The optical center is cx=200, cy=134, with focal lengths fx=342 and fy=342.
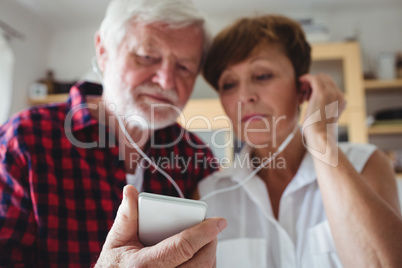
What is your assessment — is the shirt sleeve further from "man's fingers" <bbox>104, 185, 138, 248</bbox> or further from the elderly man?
"man's fingers" <bbox>104, 185, 138, 248</bbox>

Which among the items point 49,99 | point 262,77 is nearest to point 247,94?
point 262,77

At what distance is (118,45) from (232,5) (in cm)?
165

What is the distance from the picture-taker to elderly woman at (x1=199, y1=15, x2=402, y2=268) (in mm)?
583

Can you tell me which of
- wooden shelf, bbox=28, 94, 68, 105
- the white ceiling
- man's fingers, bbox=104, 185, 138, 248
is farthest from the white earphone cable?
wooden shelf, bbox=28, 94, 68, 105

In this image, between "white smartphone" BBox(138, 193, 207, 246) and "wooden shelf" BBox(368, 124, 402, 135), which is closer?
"white smartphone" BBox(138, 193, 207, 246)

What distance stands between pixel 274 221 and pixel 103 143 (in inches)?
15.3

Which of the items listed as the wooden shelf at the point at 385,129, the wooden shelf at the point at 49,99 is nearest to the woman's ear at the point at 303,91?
the wooden shelf at the point at 385,129

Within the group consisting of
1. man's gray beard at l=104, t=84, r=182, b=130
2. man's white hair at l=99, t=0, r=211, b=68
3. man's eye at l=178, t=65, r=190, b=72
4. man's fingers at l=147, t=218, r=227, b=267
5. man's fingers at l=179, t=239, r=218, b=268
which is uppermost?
man's white hair at l=99, t=0, r=211, b=68

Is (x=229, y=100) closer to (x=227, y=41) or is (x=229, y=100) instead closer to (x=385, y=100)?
(x=227, y=41)

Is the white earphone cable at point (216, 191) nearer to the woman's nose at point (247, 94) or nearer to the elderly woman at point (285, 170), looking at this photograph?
the elderly woman at point (285, 170)

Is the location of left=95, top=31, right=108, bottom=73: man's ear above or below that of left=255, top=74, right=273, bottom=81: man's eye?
above

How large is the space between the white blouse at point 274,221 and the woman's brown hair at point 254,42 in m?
0.23

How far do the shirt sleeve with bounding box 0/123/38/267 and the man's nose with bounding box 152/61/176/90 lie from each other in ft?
0.94

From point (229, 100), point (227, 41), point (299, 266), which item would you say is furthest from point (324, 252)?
point (227, 41)
